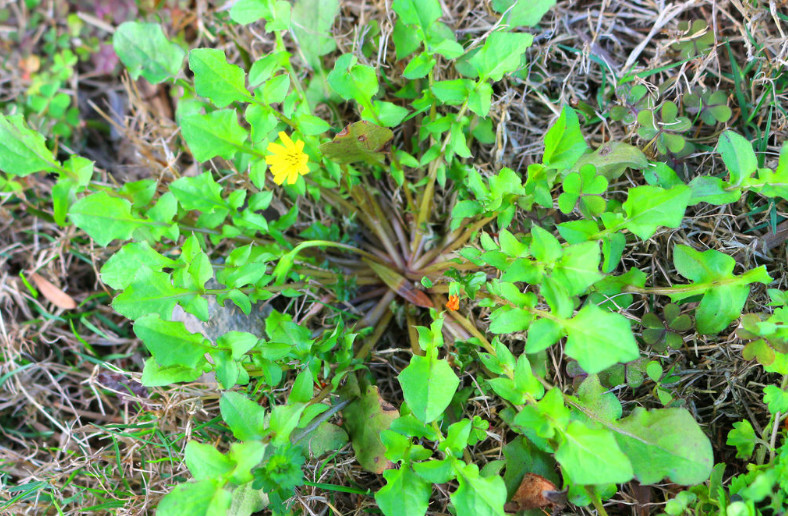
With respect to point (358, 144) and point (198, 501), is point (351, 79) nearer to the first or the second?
point (358, 144)

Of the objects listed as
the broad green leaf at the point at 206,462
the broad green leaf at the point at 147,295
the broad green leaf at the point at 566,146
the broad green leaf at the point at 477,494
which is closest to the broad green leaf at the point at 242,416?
the broad green leaf at the point at 206,462

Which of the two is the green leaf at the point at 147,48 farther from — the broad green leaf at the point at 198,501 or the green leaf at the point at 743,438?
the green leaf at the point at 743,438

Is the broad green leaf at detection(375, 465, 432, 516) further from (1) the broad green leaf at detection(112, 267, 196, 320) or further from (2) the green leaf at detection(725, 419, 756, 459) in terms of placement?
(2) the green leaf at detection(725, 419, 756, 459)

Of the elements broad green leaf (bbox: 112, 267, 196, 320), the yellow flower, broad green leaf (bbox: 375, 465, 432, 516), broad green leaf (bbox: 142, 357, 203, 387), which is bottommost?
broad green leaf (bbox: 375, 465, 432, 516)

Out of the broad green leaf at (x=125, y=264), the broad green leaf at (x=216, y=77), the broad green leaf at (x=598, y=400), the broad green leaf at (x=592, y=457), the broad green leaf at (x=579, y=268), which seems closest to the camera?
the broad green leaf at (x=592, y=457)

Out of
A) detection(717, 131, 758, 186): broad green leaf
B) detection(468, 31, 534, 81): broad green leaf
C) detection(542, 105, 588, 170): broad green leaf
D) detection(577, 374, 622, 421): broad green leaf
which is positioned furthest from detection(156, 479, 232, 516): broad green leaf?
detection(717, 131, 758, 186): broad green leaf

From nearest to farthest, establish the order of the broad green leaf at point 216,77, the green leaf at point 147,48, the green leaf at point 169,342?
the green leaf at point 169,342
the broad green leaf at point 216,77
the green leaf at point 147,48
